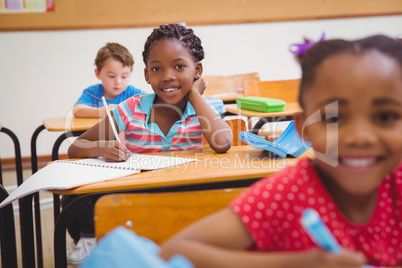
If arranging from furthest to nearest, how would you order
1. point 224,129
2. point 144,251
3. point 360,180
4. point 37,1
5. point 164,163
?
point 37,1
point 224,129
point 164,163
point 360,180
point 144,251

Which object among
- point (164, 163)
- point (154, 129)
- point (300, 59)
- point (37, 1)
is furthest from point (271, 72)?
point (300, 59)

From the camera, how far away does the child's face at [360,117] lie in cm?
73

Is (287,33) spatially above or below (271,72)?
above

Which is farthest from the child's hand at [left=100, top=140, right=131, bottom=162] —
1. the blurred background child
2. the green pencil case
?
the blurred background child

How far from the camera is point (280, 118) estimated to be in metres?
2.79

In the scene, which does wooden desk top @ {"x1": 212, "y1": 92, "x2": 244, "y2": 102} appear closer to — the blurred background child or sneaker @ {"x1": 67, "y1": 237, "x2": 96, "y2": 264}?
the blurred background child

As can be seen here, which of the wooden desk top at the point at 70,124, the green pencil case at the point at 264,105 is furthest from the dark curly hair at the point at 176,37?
the green pencil case at the point at 264,105

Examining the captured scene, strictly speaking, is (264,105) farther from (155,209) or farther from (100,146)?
(155,209)

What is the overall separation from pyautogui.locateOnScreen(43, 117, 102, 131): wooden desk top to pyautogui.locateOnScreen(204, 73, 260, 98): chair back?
1.19 metres

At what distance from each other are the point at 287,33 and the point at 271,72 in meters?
0.45

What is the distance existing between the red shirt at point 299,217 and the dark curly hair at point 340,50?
0.52 feet

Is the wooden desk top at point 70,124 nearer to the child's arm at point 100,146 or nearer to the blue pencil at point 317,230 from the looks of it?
the child's arm at point 100,146

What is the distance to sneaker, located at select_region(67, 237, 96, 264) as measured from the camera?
2.28 m

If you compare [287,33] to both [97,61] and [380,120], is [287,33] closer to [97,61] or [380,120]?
[97,61]
